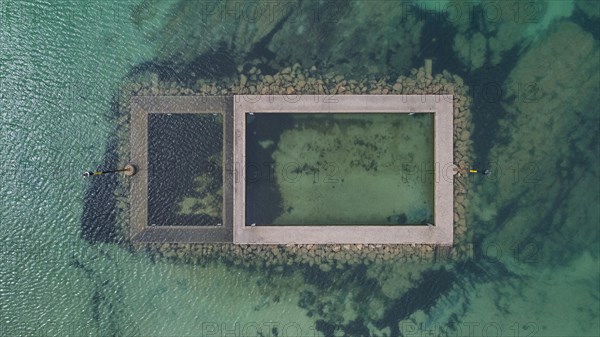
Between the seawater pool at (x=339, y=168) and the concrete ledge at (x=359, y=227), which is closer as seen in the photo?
the concrete ledge at (x=359, y=227)

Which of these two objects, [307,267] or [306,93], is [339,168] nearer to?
[306,93]

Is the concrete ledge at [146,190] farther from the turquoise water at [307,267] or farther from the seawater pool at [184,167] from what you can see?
the turquoise water at [307,267]

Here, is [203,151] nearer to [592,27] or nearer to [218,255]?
[218,255]

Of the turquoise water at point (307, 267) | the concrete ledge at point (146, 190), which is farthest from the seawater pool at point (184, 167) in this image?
the turquoise water at point (307, 267)

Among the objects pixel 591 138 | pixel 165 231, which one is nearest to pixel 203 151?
pixel 165 231

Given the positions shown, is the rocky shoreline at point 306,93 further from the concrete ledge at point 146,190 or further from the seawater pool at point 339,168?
the seawater pool at point 339,168
